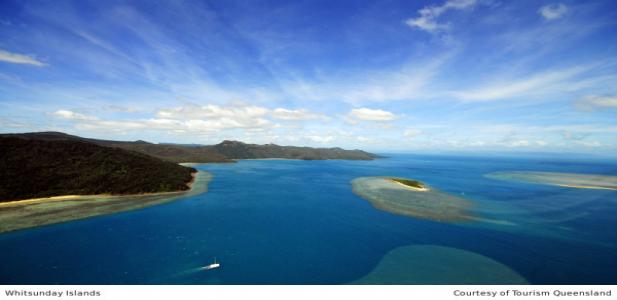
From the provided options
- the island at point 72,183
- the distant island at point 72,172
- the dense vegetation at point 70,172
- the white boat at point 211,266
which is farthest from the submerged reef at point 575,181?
the dense vegetation at point 70,172

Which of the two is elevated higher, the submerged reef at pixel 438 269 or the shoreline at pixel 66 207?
the submerged reef at pixel 438 269

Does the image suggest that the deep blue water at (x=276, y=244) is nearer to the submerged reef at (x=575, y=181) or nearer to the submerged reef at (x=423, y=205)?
the submerged reef at (x=423, y=205)

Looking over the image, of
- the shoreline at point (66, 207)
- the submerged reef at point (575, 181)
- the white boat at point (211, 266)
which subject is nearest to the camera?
the white boat at point (211, 266)

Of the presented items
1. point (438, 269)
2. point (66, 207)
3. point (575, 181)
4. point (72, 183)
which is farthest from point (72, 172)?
point (575, 181)

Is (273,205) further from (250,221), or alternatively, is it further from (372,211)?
(372,211)

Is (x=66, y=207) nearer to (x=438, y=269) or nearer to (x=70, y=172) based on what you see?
(x=70, y=172)

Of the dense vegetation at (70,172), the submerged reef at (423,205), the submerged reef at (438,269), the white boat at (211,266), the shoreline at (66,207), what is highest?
the dense vegetation at (70,172)

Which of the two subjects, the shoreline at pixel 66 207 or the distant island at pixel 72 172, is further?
the distant island at pixel 72 172
